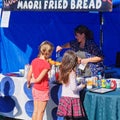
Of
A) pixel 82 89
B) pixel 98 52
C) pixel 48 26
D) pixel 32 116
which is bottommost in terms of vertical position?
pixel 32 116

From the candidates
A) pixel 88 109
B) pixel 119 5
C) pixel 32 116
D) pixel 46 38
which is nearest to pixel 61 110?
pixel 88 109

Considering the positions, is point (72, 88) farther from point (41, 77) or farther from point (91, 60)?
point (91, 60)

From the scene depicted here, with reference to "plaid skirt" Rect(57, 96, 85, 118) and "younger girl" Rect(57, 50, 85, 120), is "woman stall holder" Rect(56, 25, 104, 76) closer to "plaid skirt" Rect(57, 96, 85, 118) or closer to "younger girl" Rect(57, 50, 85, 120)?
"younger girl" Rect(57, 50, 85, 120)

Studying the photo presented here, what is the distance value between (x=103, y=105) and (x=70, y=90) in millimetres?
400

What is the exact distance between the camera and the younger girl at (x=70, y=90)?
13.0ft

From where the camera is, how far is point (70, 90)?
4.02 metres

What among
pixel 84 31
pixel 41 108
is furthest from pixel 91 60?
pixel 41 108

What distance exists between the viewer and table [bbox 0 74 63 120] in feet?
15.3

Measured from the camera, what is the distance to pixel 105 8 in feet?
13.9

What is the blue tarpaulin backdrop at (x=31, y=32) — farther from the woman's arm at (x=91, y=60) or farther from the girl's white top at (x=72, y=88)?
the girl's white top at (x=72, y=88)

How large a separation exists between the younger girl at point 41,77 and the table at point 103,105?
491 millimetres

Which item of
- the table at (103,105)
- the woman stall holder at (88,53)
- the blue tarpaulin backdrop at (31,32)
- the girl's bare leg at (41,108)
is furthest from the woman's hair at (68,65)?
the blue tarpaulin backdrop at (31,32)

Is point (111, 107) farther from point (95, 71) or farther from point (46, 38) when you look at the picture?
point (46, 38)

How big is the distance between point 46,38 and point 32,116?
2.04 metres
